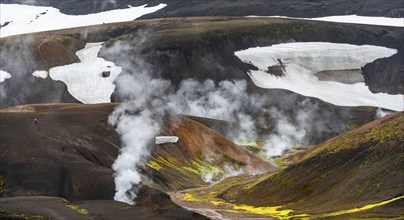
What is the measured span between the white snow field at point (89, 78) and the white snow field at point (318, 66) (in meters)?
33.1

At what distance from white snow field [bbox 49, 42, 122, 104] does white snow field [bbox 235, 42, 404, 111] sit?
33.1 meters

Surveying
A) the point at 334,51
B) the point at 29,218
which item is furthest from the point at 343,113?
the point at 29,218

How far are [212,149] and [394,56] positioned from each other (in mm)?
95958

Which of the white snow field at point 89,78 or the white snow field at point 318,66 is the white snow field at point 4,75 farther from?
the white snow field at point 318,66

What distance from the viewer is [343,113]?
14838 centimetres

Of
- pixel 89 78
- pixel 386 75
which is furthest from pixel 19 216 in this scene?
pixel 386 75

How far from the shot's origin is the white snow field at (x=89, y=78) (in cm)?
14512

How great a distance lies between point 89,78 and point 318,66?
5796 centimetres

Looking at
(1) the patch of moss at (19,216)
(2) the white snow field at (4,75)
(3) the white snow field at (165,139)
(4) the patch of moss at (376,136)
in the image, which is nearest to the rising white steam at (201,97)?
(2) the white snow field at (4,75)

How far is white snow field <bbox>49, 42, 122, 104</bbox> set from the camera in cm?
14512

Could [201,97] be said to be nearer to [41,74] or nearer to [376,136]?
[41,74]

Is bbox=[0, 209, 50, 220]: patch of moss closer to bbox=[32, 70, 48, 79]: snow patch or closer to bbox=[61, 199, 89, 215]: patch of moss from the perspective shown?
bbox=[61, 199, 89, 215]: patch of moss

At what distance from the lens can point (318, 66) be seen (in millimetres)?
173625

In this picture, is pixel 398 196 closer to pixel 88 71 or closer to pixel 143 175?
pixel 143 175
